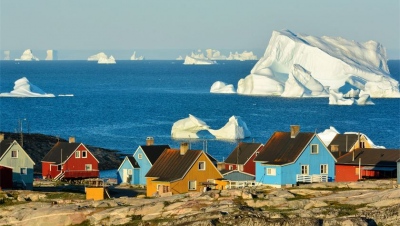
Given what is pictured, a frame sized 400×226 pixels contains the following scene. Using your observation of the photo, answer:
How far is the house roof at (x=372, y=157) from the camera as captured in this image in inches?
2437

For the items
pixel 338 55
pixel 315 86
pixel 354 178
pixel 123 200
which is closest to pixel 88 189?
pixel 123 200

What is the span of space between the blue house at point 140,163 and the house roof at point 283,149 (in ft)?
27.5

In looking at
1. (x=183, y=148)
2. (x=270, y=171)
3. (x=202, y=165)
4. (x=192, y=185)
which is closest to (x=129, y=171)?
(x=183, y=148)

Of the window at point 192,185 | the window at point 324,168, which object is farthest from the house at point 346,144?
the window at point 192,185

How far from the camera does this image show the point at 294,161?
57.4m

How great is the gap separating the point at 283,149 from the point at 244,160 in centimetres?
611

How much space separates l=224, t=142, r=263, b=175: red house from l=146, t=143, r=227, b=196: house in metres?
6.55

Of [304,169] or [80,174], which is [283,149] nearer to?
[304,169]

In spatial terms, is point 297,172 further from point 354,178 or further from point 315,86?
point 315,86

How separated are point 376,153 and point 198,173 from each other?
12802 mm

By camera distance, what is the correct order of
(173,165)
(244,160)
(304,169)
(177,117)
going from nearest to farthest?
(173,165)
(304,169)
(244,160)
(177,117)

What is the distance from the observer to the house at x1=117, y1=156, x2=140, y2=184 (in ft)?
218

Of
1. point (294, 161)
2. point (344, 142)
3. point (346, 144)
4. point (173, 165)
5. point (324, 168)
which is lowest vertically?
point (324, 168)

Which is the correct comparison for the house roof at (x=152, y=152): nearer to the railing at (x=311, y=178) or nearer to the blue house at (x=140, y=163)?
the blue house at (x=140, y=163)
